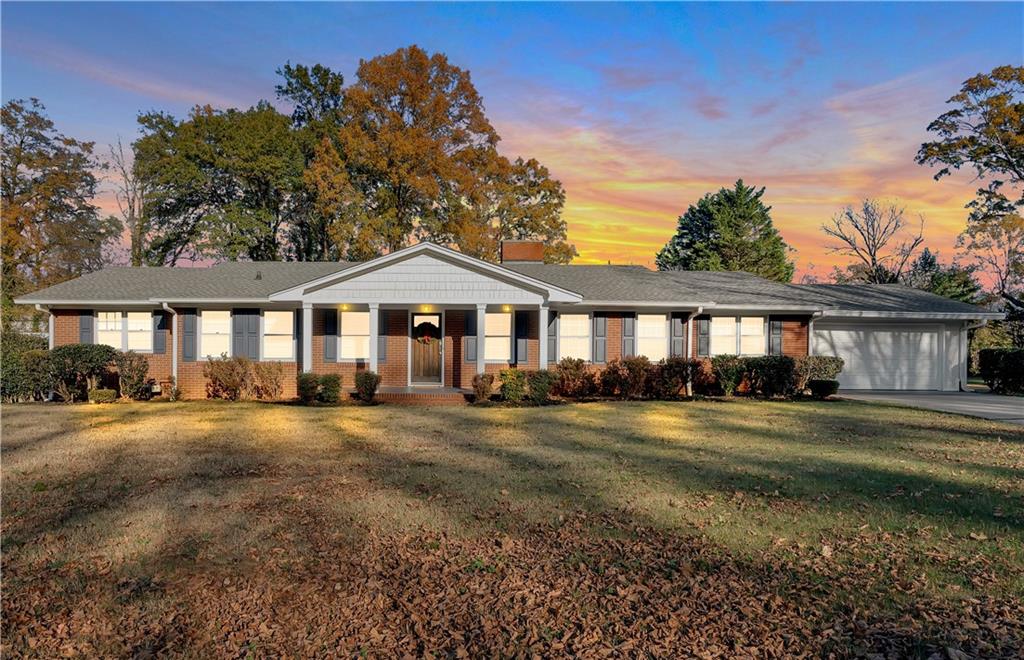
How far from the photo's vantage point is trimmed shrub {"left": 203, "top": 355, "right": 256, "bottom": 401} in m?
16.3

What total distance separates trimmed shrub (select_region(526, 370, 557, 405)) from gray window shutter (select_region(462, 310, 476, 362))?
285 cm

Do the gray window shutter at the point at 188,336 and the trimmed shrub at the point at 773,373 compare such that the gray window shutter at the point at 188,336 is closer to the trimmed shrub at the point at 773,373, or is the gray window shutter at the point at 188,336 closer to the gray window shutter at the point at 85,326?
the gray window shutter at the point at 85,326

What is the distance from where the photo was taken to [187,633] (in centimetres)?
352

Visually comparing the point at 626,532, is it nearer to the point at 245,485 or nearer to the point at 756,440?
the point at 245,485

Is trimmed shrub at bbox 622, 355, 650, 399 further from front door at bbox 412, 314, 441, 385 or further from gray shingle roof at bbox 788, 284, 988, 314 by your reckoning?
gray shingle roof at bbox 788, 284, 988, 314

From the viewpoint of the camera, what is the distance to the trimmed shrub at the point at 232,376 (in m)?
16.3

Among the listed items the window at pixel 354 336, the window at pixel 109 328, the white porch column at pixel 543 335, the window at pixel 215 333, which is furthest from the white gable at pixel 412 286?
the window at pixel 109 328

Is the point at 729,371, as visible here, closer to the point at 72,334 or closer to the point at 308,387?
the point at 308,387

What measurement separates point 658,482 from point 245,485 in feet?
16.4

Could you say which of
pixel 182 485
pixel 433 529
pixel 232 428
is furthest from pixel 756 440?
pixel 232 428

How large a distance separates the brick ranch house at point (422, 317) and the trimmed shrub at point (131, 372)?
3.62ft

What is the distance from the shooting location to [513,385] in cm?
1519

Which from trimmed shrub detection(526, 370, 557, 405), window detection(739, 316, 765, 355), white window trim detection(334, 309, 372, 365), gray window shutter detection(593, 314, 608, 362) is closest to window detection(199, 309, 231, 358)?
white window trim detection(334, 309, 372, 365)

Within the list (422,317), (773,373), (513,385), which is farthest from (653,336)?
(422,317)
